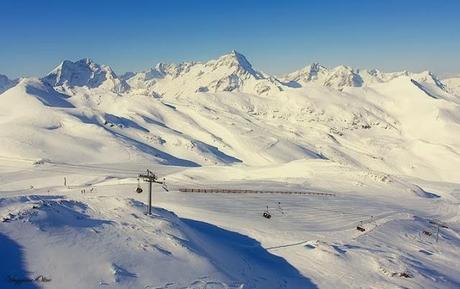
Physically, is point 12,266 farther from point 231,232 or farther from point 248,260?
point 231,232

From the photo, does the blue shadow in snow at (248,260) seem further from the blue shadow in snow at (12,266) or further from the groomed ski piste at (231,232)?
the blue shadow in snow at (12,266)

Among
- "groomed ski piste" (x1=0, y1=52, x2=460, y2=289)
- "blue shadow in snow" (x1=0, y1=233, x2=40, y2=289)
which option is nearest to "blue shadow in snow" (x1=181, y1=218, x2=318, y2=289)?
"groomed ski piste" (x1=0, y1=52, x2=460, y2=289)

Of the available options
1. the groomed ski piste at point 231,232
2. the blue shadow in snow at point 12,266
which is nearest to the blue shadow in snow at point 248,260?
the groomed ski piste at point 231,232

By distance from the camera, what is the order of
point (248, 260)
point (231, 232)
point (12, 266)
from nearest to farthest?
1. point (12, 266)
2. point (248, 260)
3. point (231, 232)

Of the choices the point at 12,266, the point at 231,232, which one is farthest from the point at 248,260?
the point at 12,266

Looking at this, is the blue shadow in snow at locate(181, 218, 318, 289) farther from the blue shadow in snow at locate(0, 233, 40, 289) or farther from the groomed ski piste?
the blue shadow in snow at locate(0, 233, 40, 289)

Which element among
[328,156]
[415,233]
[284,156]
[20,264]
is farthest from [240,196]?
[328,156]

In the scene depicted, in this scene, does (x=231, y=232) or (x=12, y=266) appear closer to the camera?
(x=12, y=266)

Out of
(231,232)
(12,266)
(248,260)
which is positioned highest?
(12,266)
